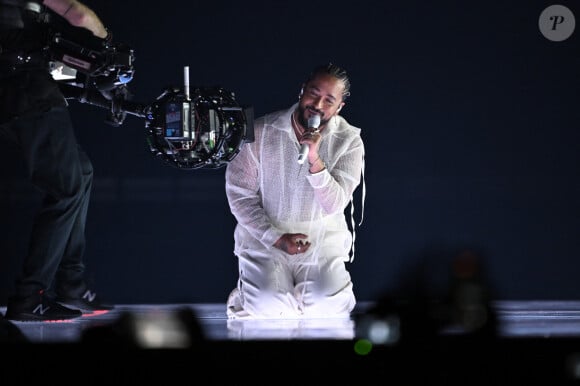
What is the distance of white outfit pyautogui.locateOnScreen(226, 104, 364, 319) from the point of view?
3.05 metres

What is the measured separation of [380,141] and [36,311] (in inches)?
76.5

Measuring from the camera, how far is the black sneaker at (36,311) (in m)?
2.36

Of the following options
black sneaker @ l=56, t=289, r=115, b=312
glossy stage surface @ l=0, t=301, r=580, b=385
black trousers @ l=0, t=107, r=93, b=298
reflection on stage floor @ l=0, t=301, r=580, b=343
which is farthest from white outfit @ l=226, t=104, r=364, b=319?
glossy stage surface @ l=0, t=301, r=580, b=385

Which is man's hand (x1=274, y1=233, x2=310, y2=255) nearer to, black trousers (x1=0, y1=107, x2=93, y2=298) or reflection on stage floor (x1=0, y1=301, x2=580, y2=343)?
reflection on stage floor (x1=0, y1=301, x2=580, y2=343)

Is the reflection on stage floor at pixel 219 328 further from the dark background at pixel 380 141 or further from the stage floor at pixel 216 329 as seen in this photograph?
the dark background at pixel 380 141

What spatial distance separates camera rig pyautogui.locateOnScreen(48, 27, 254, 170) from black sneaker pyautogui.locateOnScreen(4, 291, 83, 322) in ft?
1.62

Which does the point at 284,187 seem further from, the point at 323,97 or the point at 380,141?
the point at 380,141

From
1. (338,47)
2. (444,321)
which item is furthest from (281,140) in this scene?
(444,321)

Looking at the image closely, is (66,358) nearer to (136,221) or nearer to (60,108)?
(60,108)

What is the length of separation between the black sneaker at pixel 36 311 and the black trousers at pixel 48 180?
0.07 ft

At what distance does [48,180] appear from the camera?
8.00 ft

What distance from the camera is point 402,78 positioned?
3908 millimetres

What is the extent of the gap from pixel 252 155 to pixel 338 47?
0.96m

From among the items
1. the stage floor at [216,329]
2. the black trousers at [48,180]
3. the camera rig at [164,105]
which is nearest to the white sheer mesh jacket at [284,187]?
the stage floor at [216,329]
